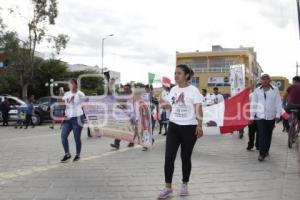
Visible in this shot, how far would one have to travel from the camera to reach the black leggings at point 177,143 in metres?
6.55

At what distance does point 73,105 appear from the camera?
32.4 feet

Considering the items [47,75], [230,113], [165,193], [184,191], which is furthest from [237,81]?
[47,75]

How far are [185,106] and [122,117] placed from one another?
18.6ft

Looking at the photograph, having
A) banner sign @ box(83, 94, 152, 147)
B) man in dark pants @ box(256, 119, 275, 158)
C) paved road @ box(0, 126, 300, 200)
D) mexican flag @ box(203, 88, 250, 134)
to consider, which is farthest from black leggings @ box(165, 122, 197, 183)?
mexican flag @ box(203, 88, 250, 134)

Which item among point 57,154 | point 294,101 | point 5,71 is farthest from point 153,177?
point 5,71

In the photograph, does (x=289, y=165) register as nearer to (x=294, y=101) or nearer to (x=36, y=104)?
(x=294, y=101)

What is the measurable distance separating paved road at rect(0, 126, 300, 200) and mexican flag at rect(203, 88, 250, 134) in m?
0.94

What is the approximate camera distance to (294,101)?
37.1ft

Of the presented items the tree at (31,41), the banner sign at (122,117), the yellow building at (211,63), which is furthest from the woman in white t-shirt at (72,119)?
the yellow building at (211,63)

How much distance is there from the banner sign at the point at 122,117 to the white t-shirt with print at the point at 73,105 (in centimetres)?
154

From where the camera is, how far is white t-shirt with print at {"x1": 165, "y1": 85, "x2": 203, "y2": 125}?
6.58 metres

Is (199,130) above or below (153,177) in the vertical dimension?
above

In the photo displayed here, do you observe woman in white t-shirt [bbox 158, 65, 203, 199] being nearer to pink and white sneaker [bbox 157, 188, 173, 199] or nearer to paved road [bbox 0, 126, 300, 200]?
pink and white sneaker [bbox 157, 188, 173, 199]

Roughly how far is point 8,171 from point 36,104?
765 inches
